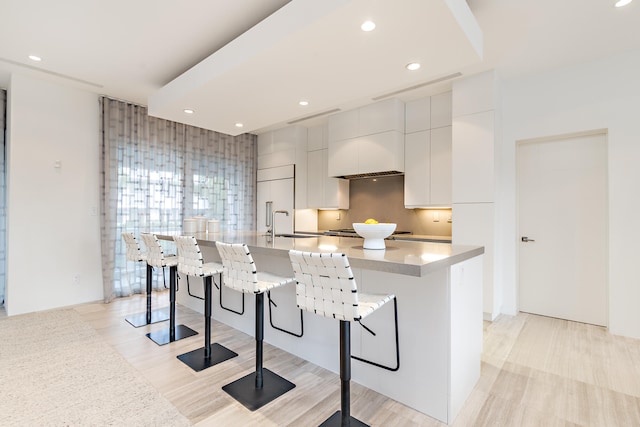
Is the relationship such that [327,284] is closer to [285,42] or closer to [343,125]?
[285,42]

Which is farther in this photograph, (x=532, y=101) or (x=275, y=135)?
(x=275, y=135)

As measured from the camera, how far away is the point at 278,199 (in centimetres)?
584

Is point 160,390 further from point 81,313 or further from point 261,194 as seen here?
point 261,194

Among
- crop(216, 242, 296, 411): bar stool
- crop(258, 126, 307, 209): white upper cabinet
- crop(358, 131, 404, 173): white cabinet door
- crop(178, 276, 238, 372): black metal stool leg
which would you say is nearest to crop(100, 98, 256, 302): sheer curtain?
crop(258, 126, 307, 209): white upper cabinet

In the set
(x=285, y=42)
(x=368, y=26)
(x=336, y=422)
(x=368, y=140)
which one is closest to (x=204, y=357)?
(x=336, y=422)

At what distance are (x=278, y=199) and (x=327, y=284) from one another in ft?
14.3

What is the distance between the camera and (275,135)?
589 centimetres

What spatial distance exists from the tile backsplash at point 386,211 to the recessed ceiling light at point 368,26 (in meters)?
2.98

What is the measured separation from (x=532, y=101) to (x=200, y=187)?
4.79m

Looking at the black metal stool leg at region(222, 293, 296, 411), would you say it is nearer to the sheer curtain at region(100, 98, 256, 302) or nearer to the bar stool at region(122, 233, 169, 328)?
the bar stool at region(122, 233, 169, 328)

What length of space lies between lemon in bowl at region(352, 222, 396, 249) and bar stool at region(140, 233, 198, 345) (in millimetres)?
1942

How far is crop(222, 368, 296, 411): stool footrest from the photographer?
2.02 metres

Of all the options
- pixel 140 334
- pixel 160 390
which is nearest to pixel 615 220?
pixel 160 390

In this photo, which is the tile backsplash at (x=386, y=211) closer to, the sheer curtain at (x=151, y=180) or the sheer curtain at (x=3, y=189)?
the sheer curtain at (x=151, y=180)
